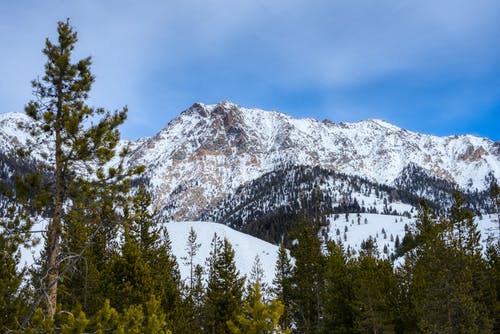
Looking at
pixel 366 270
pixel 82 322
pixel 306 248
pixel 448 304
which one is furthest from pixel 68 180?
pixel 306 248

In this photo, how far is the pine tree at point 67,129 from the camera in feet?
39.3

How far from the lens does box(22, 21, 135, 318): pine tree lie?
472 inches

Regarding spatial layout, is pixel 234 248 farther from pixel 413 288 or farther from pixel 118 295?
pixel 118 295

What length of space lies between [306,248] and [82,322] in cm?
2958

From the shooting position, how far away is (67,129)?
11.7 meters

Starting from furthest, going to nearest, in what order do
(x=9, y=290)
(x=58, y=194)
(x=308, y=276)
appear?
(x=308, y=276)
(x=58, y=194)
(x=9, y=290)

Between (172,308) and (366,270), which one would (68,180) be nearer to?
(172,308)

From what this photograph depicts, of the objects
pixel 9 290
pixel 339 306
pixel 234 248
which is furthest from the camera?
pixel 234 248

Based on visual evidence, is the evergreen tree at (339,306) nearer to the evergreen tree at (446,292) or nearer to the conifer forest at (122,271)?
the conifer forest at (122,271)

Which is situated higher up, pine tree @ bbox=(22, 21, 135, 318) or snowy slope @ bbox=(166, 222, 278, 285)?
snowy slope @ bbox=(166, 222, 278, 285)

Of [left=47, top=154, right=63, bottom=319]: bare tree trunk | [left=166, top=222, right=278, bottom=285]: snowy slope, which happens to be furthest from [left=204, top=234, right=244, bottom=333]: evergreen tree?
[left=166, top=222, right=278, bottom=285]: snowy slope

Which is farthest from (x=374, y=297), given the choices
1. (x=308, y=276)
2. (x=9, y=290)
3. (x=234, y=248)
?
(x=234, y=248)

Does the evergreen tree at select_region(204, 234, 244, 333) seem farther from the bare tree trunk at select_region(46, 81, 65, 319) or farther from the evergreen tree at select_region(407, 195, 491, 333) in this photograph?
the bare tree trunk at select_region(46, 81, 65, 319)

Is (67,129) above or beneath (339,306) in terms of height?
above
